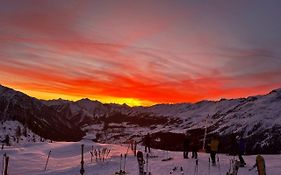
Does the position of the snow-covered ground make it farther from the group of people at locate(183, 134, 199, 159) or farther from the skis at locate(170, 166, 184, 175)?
the group of people at locate(183, 134, 199, 159)

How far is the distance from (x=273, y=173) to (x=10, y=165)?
91.5 ft

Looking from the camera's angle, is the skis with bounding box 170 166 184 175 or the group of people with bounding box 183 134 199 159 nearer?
the skis with bounding box 170 166 184 175

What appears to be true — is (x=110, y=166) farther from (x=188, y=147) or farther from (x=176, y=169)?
(x=188, y=147)

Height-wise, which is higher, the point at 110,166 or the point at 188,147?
the point at 188,147

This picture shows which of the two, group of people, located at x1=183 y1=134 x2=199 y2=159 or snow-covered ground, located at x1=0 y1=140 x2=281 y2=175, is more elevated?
group of people, located at x1=183 y1=134 x2=199 y2=159

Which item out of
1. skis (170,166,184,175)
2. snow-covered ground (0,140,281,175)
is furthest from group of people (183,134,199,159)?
skis (170,166,184,175)

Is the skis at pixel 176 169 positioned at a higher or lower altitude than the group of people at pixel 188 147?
lower

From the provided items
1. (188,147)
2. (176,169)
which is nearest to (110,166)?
(176,169)

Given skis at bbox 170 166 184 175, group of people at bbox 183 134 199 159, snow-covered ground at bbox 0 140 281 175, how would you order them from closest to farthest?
skis at bbox 170 166 184 175
snow-covered ground at bbox 0 140 281 175
group of people at bbox 183 134 199 159

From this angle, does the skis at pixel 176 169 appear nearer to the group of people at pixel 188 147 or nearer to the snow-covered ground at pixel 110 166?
the snow-covered ground at pixel 110 166

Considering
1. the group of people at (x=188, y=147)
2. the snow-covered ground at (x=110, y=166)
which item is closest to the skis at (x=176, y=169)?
the snow-covered ground at (x=110, y=166)

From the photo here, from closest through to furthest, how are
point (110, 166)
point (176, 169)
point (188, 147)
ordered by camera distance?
1. point (176, 169)
2. point (110, 166)
3. point (188, 147)

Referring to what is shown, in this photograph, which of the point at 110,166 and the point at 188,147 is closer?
the point at 110,166

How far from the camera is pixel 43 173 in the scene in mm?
40250
